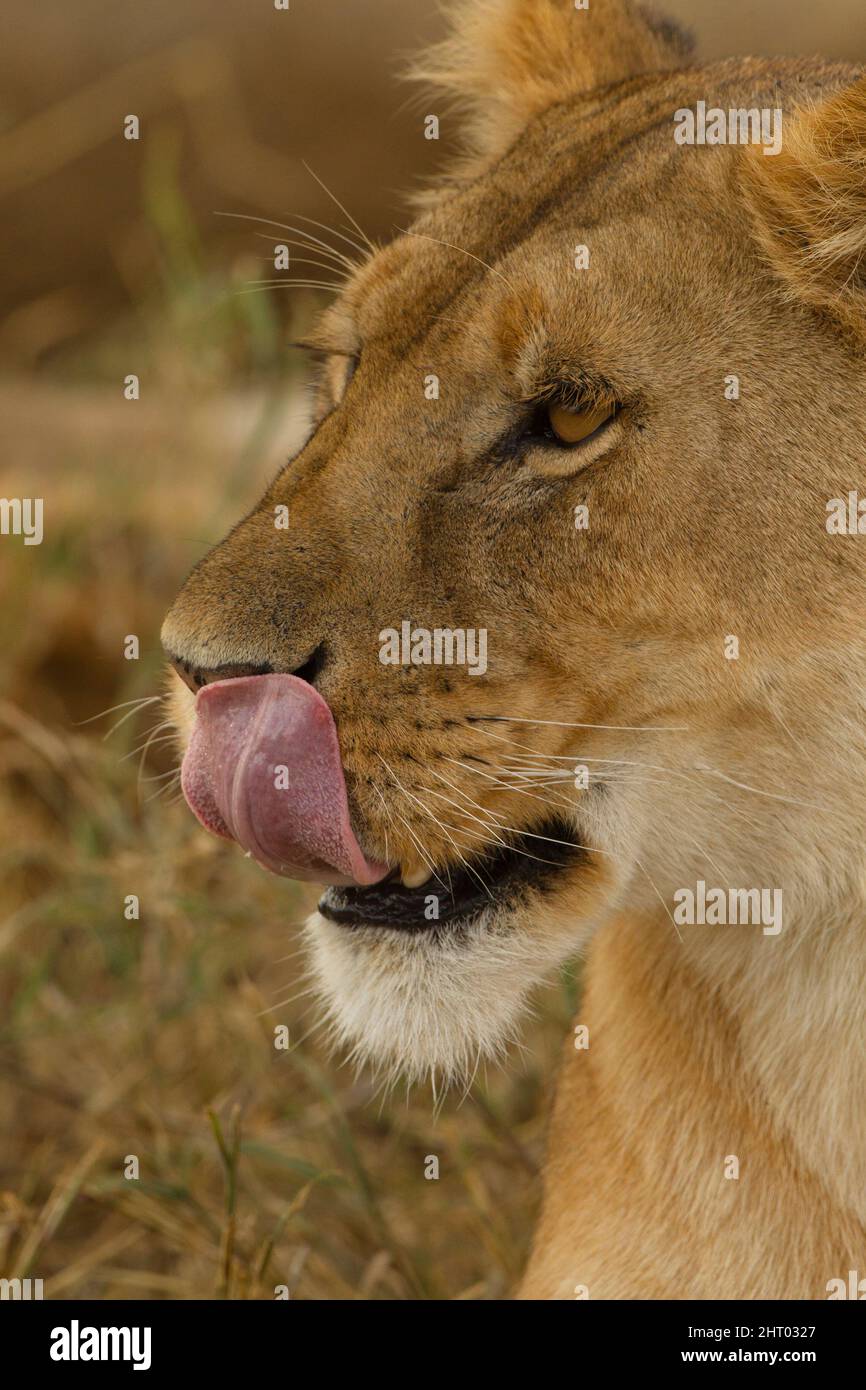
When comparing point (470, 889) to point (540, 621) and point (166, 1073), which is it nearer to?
point (540, 621)

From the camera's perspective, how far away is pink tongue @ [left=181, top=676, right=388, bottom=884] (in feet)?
5.87

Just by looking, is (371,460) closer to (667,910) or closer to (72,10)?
(667,910)

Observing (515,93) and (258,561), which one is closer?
(258,561)

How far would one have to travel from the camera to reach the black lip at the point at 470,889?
1933 mm

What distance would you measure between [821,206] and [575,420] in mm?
347

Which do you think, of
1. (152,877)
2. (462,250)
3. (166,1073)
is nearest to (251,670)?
(462,250)

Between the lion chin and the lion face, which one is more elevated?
the lion face

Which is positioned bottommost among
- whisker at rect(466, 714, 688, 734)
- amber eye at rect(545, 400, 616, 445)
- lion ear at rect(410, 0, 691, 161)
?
whisker at rect(466, 714, 688, 734)

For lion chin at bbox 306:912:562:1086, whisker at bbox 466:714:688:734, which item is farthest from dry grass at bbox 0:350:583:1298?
whisker at bbox 466:714:688:734

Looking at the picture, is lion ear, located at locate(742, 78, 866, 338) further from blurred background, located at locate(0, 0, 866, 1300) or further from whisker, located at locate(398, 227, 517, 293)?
blurred background, located at locate(0, 0, 866, 1300)

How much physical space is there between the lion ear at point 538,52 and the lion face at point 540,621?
0.71m
